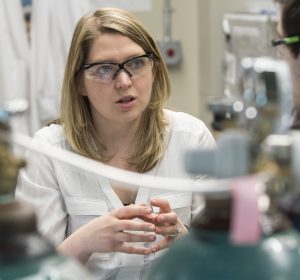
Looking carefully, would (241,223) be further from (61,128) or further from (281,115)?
(61,128)

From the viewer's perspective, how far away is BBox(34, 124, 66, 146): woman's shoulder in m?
1.75

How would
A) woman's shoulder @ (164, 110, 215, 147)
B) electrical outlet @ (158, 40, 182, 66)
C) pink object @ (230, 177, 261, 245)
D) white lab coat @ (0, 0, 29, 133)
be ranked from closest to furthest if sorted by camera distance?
pink object @ (230, 177, 261, 245) < woman's shoulder @ (164, 110, 215, 147) < white lab coat @ (0, 0, 29, 133) < electrical outlet @ (158, 40, 182, 66)

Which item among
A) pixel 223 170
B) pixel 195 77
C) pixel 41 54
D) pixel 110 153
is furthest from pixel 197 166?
pixel 195 77

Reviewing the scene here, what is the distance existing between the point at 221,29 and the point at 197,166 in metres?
2.39

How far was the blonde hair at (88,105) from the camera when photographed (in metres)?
1.69

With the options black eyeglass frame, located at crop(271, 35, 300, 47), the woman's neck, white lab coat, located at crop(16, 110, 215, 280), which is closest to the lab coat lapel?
white lab coat, located at crop(16, 110, 215, 280)

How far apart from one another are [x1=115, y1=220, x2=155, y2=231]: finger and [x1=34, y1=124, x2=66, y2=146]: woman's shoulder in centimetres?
43

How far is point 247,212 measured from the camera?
548 millimetres

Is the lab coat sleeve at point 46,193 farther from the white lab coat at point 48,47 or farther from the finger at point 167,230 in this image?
the white lab coat at point 48,47

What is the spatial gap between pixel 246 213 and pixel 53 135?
4.17 ft

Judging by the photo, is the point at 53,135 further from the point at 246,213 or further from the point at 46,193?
the point at 246,213

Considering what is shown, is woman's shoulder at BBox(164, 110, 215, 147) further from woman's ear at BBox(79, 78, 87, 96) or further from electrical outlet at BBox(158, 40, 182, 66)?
electrical outlet at BBox(158, 40, 182, 66)

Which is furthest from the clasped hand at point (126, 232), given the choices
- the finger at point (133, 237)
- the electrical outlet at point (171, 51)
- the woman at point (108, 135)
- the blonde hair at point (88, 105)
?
the electrical outlet at point (171, 51)

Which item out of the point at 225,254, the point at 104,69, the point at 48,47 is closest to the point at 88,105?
the point at 104,69
